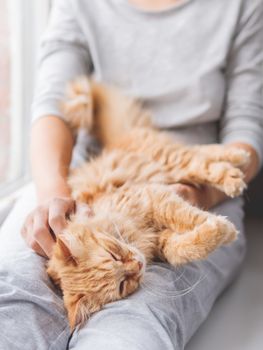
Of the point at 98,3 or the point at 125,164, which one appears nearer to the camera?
the point at 125,164

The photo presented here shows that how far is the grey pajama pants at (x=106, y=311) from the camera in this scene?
37.6 inches

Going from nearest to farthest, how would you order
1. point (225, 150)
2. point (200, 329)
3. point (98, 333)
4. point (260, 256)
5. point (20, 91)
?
point (98, 333)
point (200, 329)
point (225, 150)
point (260, 256)
point (20, 91)

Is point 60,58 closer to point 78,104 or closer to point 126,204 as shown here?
point 78,104

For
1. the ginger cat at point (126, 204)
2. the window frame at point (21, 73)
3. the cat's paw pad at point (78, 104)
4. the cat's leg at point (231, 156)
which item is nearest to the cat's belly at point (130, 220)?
the ginger cat at point (126, 204)

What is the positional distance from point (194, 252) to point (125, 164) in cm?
41

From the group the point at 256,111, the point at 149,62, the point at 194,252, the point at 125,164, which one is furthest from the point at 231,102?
the point at 194,252

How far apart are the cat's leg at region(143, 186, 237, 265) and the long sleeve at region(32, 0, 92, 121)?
50 cm

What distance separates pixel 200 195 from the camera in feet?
4.53

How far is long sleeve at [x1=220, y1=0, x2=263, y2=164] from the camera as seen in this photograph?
1.61 meters

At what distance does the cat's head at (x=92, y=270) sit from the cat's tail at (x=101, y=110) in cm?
55

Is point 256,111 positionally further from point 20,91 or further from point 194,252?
point 20,91

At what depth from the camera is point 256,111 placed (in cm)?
163

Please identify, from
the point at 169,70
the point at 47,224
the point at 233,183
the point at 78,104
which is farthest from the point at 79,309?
the point at 169,70

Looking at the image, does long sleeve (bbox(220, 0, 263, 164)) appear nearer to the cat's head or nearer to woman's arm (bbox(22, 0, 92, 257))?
woman's arm (bbox(22, 0, 92, 257))
